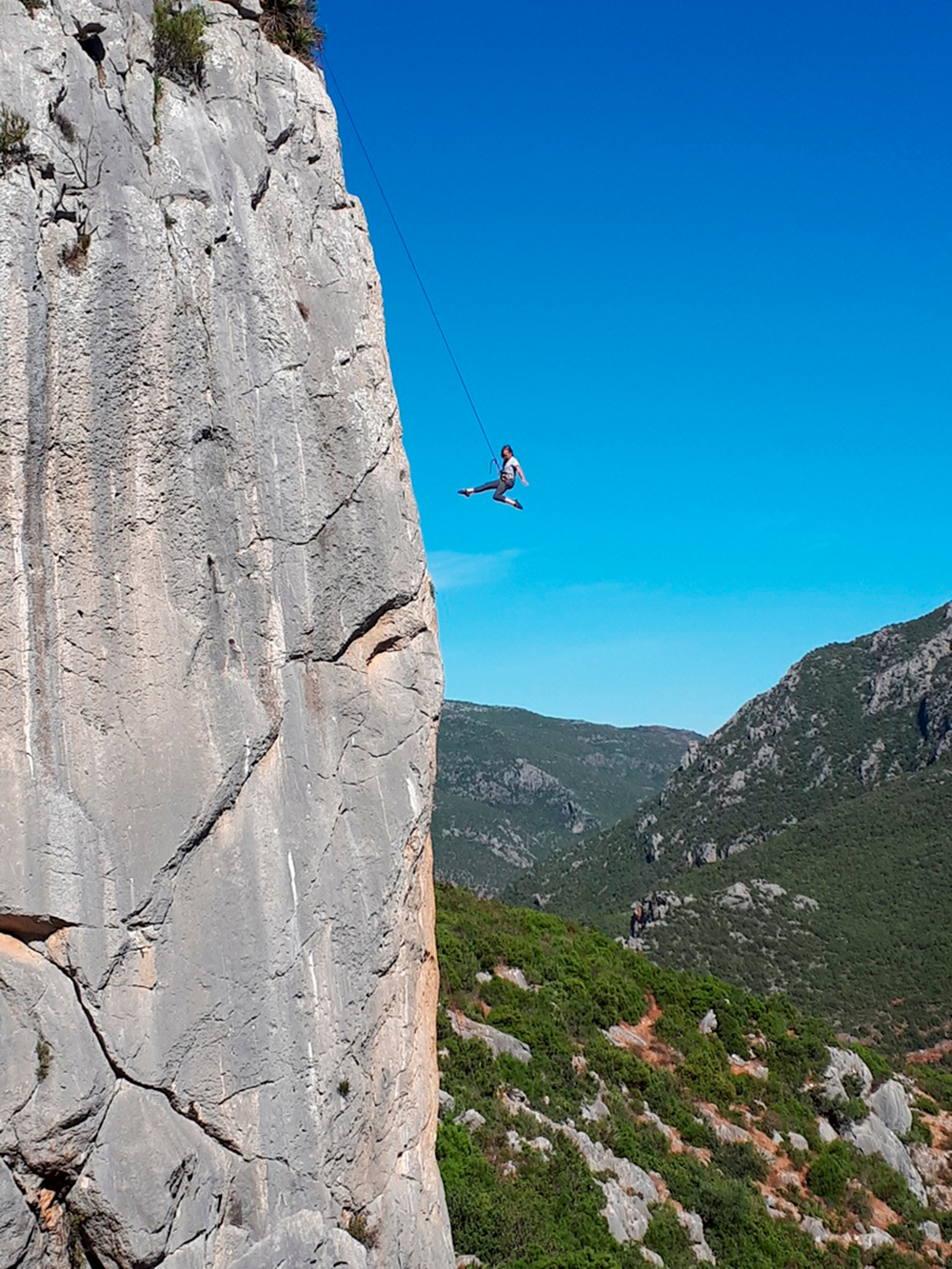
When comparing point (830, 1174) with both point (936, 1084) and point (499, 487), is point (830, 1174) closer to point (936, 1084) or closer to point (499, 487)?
point (936, 1084)

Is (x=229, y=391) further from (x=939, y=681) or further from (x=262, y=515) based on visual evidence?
(x=939, y=681)

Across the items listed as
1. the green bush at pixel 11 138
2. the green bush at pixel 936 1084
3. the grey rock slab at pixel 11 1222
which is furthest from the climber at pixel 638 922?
the green bush at pixel 11 138

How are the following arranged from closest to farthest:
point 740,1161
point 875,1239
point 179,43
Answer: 1. point 179,43
2. point 875,1239
3. point 740,1161

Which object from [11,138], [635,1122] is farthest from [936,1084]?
[11,138]

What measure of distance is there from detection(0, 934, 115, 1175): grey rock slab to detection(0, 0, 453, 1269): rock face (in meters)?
0.02

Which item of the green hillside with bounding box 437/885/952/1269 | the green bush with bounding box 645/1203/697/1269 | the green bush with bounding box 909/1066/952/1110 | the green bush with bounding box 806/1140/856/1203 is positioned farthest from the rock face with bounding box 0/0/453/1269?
the green bush with bounding box 909/1066/952/1110

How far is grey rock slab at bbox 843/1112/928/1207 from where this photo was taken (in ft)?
77.2

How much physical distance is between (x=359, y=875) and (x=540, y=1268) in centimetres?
880

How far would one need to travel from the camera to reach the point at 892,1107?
84.0 ft

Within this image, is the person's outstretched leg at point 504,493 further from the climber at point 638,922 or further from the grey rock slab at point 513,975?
the climber at point 638,922

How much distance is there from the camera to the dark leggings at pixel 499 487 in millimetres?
17219

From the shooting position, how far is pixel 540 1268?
13.9 m

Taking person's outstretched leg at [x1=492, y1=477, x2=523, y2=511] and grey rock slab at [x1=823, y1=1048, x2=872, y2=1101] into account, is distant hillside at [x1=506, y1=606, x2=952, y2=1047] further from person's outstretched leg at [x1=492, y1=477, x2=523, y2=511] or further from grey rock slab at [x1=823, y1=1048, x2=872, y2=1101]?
person's outstretched leg at [x1=492, y1=477, x2=523, y2=511]

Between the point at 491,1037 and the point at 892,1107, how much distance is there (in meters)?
12.9
